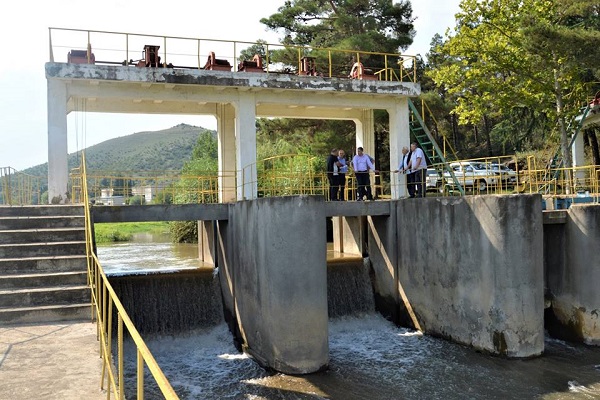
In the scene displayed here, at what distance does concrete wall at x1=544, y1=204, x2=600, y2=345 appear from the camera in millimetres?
12875

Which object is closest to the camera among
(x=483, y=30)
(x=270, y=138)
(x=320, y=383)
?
(x=320, y=383)

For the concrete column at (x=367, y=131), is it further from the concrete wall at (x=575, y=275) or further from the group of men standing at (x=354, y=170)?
the concrete wall at (x=575, y=275)

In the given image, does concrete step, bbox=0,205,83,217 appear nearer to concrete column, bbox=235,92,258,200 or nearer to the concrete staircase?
the concrete staircase

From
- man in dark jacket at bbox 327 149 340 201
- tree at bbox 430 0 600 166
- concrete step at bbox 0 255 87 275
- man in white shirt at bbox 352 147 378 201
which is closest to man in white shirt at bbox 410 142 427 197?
man in white shirt at bbox 352 147 378 201

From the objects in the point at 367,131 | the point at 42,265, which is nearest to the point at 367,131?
the point at 367,131

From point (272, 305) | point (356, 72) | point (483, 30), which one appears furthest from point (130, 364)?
point (483, 30)

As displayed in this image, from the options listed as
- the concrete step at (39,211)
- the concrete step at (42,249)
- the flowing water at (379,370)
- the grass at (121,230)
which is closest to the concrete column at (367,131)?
the flowing water at (379,370)

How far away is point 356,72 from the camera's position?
17.7 m

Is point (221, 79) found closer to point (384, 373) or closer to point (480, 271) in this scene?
point (480, 271)

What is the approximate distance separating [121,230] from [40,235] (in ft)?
118

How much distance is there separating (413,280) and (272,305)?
472 centimetres

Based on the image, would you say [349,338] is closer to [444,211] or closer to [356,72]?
[444,211]

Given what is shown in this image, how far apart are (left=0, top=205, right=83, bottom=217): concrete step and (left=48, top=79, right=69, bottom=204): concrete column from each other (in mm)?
3419

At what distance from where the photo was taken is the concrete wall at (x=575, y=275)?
42.2ft
